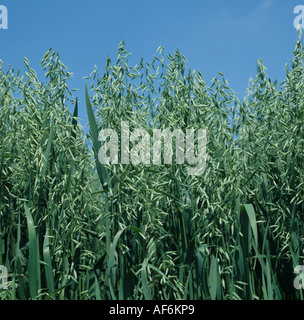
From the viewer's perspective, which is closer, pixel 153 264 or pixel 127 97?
pixel 153 264

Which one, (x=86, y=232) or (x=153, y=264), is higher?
(x=86, y=232)

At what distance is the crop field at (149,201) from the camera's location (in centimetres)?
221

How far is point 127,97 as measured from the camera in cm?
245

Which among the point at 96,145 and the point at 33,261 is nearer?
the point at 33,261

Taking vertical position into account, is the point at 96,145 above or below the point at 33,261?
above

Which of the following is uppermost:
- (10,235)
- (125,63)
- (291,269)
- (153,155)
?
(125,63)

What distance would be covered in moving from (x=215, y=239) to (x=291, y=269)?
58 centimetres

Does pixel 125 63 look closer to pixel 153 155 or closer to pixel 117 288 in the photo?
pixel 153 155

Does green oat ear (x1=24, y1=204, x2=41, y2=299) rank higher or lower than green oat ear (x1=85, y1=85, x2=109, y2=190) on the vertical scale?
lower

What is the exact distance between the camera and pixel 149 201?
7.34 ft

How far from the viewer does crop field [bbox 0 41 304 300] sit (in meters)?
2.21

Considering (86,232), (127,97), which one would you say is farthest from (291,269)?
(127,97)
